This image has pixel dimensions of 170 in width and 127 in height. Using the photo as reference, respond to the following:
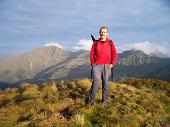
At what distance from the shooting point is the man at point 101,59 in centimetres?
1360

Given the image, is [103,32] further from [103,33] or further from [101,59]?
[101,59]

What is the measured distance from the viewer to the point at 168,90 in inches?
840

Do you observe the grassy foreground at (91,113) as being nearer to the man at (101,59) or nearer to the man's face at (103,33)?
the man at (101,59)

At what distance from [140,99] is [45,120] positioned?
19.8 feet

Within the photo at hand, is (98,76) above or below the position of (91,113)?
above

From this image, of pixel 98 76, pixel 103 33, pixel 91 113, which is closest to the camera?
pixel 91 113

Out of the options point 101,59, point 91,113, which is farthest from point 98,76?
point 91,113

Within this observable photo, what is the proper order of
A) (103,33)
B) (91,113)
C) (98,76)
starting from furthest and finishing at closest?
(98,76), (103,33), (91,113)

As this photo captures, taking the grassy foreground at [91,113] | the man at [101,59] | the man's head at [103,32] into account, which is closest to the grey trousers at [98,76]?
the man at [101,59]

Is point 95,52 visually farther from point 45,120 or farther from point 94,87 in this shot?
point 45,120

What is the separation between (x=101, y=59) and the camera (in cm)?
1377

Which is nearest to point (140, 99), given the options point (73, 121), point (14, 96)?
point (73, 121)

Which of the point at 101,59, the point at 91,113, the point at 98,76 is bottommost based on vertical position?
the point at 91,113

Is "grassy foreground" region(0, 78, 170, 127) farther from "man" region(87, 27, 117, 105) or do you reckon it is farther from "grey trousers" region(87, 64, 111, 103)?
"man" region(87, 27, 117, 105)
